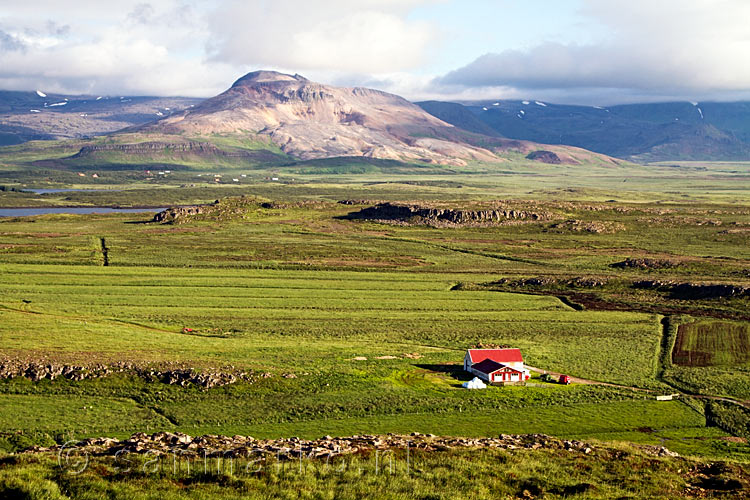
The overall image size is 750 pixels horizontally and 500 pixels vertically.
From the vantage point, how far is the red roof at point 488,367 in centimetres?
5966

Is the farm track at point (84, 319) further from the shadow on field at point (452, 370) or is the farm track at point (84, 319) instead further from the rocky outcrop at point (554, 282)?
the rocky outcrop at point (554, 282)

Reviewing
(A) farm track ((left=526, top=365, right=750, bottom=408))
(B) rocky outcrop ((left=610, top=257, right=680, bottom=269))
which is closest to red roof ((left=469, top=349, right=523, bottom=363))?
(A) farm track ((left=526, top=365, right=750, bottom=408))

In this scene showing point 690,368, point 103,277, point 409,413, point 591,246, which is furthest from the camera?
point 591,246

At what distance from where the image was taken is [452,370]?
206 feet

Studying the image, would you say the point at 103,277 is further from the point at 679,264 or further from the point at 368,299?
the point at 679,264

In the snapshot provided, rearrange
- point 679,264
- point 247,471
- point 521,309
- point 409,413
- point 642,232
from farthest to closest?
point 642,232 → point 679,264 → point 521,309 → point 409,413 → point 247,471

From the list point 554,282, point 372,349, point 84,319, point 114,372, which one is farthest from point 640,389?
point 84,319

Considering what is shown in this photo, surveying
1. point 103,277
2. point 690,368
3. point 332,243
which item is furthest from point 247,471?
point 332,243

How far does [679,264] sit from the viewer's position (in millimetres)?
124875

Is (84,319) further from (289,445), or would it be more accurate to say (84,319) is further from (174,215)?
(174,215)

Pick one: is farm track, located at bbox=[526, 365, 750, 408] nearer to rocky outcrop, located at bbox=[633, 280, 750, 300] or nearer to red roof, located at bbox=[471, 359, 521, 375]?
red roof, located at bbox=[471, 359, 521, 375]

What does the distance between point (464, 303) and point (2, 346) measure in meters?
56.7

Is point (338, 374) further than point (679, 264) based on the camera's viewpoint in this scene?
No

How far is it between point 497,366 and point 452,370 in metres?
4.62
